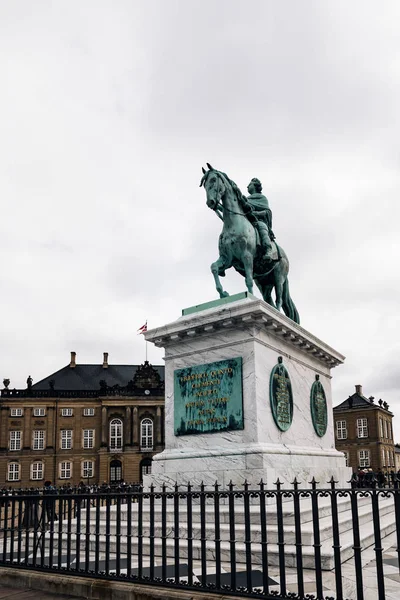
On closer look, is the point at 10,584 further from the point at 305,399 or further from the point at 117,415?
the point at 117,415

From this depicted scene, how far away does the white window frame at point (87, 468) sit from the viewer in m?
69.5

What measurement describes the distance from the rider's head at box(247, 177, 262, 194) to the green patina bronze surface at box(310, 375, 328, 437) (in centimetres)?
474

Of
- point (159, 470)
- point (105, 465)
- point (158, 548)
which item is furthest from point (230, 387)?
point (105, 465)

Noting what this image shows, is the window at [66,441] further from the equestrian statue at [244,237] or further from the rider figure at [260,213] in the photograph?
the rider figure at [260,213]

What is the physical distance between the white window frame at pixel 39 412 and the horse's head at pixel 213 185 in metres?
64.6

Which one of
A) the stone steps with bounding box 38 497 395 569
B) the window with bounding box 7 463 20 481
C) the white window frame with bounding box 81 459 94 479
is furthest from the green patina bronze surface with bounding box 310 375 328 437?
the window with bounding box 7 463 20 481

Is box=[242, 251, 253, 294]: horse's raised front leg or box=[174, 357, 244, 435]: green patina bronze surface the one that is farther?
box=[242, 251, 253, 294]: horse's raised front leg

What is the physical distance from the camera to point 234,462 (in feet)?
29.5

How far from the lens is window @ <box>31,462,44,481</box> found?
223 feet

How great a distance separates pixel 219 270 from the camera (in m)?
11.5

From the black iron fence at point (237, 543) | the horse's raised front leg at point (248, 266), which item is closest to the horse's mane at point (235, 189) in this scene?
the horse's raised front leg at point (248, 266)

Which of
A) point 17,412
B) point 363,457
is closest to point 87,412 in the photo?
point 17,412

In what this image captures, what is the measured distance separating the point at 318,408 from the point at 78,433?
206 feet

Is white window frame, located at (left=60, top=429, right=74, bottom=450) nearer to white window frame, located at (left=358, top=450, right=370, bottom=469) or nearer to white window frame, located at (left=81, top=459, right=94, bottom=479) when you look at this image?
white window frame, located at (left=81, top=459, right=94, bottom=479)
